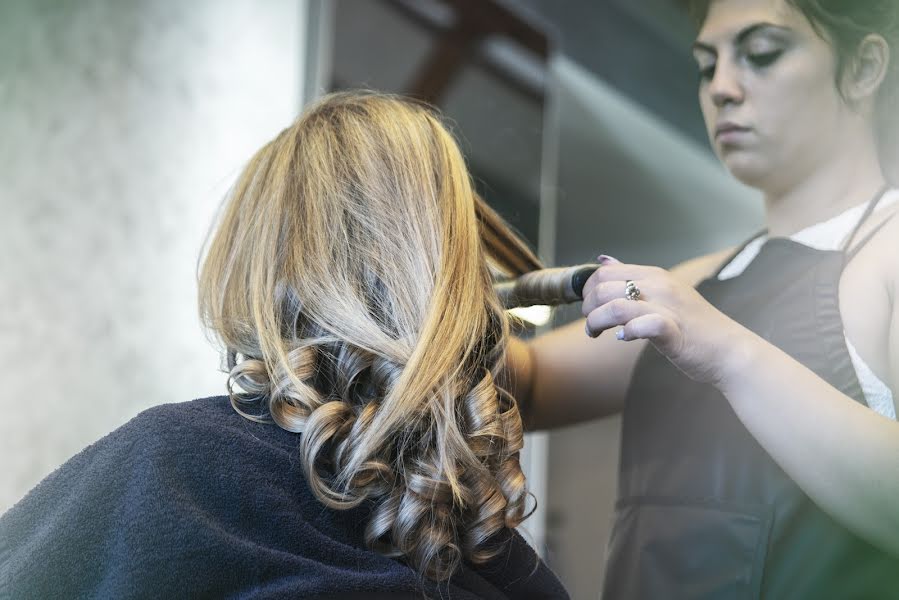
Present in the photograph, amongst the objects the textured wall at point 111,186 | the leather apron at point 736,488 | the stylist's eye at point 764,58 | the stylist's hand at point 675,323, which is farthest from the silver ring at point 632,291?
the textured wall at point 111,186

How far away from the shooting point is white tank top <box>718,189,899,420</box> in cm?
72

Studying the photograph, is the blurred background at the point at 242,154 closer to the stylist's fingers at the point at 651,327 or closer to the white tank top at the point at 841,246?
the white tank top at the point at 841,246

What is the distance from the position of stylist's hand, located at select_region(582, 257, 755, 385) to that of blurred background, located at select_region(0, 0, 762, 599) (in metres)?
0.16

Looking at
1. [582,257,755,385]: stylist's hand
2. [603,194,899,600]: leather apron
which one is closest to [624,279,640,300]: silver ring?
[582,257,755,385]: stylist's hand

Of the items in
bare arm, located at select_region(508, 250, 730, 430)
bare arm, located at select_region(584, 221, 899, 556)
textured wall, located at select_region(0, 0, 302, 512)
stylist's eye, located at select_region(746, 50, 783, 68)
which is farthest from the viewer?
textured wall, located at select_region(0, 0, 302, 512)

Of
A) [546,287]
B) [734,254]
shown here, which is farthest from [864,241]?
[546,287]

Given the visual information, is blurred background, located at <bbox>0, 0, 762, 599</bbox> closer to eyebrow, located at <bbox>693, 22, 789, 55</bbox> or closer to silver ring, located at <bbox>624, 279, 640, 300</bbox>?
eyebrow, located at <bbox>693, 22, 789, 55</bbox>

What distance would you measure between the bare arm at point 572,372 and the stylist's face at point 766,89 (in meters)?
0.11

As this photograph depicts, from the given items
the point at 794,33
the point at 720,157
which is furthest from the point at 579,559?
the point at 794,33

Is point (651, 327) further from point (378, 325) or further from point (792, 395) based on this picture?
point (378, 325)

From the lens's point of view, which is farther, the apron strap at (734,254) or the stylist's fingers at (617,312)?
the apron strap at (734,254)

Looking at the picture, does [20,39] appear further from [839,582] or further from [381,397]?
[839,582]

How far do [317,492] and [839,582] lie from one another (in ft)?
1.40

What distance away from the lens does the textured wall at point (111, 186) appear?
3.85 ft
